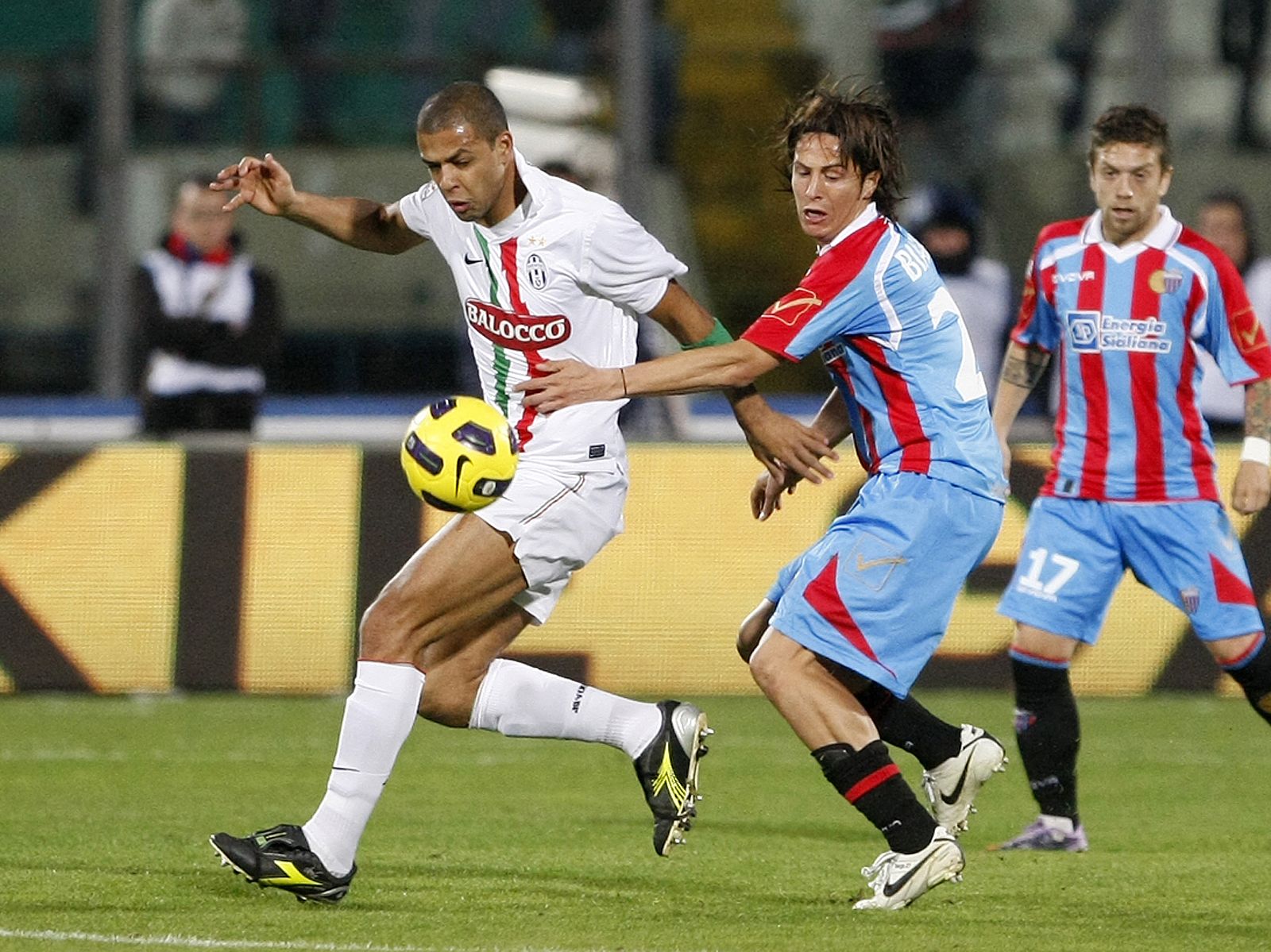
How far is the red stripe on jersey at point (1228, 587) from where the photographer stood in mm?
7277

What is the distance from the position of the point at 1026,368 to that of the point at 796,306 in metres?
1.80

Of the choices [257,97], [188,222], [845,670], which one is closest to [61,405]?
[257,97]

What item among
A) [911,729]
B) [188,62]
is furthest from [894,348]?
[188,62]

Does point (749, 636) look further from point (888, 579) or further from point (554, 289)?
point (554, 289)

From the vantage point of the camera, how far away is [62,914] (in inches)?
226

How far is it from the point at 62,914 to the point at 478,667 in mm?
1414

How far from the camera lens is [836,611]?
5879 millimetres

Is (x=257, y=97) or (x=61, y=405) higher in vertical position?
(x=257, y=97)

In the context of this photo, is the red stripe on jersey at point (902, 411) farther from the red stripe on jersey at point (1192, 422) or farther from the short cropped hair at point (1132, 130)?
the red stripe on jersey at point (1192, 422)

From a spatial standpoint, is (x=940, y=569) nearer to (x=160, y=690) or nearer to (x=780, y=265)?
(x=160, y=690)

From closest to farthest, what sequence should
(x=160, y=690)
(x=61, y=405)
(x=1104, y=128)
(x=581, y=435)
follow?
(x=581, y=435), (x=1104, y=128), (x=160, y=690), (x=61, y=405)

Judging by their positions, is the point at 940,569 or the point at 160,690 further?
the point at 160,690

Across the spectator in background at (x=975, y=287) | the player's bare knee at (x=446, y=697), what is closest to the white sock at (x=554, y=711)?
the player's bare knee at (x=446, y=697)

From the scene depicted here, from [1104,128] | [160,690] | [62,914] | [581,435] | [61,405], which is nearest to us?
[62,914]
